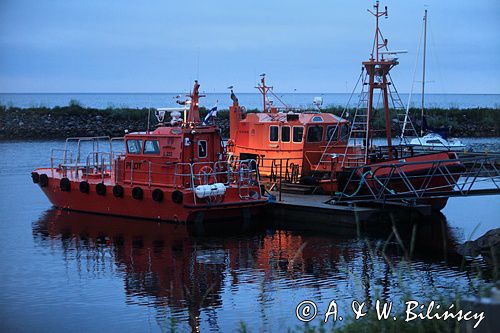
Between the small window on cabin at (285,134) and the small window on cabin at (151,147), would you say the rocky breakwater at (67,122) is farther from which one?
the small window on cabin at (151,147)

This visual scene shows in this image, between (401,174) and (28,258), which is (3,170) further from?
(401,174)

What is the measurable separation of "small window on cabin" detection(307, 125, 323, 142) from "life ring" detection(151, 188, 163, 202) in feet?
17.5

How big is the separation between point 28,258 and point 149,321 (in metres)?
5.21

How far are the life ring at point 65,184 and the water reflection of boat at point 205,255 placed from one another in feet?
2.43

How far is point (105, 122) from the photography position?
50.6 metres

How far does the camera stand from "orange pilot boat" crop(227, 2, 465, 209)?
17.6 m

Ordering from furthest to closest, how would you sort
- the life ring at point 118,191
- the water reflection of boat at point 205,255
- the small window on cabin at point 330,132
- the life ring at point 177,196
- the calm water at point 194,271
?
the small window on cabin at point 330,132
the life ring at point 118,191
the life ring at point 177,196
the water reflection of boat at point 205,255
the calm water at point 194,271

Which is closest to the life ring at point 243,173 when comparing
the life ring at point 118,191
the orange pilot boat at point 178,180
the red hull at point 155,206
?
the orange pilot boat at point 178,180

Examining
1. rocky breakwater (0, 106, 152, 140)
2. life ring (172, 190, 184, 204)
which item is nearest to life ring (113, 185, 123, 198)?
life ring (172, 190, 184, 204)

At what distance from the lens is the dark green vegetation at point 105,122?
4781cm

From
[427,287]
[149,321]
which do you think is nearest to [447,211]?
[427,287]

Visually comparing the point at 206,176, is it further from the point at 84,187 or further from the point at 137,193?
the point at 84,187

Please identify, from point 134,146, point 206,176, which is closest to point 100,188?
point 134,146

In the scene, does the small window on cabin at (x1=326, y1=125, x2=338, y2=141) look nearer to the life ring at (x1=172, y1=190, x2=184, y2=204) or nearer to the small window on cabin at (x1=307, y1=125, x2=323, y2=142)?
the small window on cabin at (x1=307, y1=125, x2=323, y2=142)
